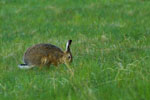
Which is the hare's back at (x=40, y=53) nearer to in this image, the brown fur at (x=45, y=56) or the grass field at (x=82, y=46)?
the brown fur at (x=45, y=56)

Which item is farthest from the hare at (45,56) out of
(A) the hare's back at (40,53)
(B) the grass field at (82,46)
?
(B) the grass field at (82,46)

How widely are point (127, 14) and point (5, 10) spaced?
5.43 metres

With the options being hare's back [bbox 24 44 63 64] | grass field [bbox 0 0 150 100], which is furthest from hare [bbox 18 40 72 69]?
grass field [bbox 0 0 150 100]

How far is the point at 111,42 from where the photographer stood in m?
9.93

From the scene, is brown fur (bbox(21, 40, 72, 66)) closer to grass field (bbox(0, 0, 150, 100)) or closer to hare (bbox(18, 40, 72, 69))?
A: hare (bbox(18, 40, 72, 69))

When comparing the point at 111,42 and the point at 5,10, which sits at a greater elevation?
the point at 5,10

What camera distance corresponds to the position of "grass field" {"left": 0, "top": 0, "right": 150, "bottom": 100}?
A: 4.70m

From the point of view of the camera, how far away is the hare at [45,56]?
24.9 feet

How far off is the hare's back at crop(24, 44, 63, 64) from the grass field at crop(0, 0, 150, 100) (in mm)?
244

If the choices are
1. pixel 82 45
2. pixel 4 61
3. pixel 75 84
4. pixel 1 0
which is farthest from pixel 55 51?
pixel 1 0

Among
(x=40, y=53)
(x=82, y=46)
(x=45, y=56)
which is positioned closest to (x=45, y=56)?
(x=45, y=56)

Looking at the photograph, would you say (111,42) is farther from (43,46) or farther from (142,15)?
(142,15)

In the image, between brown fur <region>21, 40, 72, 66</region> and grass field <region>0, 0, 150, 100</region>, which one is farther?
brown fur <region>21, 40, 72, 66</region>

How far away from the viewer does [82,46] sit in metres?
9.64
